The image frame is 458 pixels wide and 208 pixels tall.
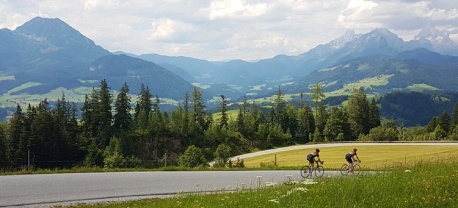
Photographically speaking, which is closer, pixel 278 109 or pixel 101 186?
pixel 101 186

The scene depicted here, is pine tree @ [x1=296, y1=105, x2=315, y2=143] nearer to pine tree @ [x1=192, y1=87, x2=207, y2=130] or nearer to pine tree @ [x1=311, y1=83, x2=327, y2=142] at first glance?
pine tree @ [x1=311, y1=83, x2=327, y2=142]

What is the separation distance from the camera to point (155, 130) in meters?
97.1

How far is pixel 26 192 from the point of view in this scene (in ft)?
55.8

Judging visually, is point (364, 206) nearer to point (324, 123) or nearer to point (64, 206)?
point (64, 206)

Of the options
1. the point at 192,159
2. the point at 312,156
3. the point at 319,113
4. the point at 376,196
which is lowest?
the point at 192,159

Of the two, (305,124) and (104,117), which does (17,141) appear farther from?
(305,124)

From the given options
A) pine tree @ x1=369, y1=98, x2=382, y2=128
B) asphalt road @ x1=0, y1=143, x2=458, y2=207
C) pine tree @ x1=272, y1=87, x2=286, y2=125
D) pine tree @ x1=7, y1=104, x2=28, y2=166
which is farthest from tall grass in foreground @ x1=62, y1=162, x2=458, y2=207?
pine tree @ x1=272, y1=87, x2=286, y2=125

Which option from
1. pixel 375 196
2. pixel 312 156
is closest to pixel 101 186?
pixel 312 156

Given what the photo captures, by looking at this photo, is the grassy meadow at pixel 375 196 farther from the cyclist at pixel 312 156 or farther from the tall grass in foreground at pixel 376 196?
the cyclist at pixel 312 156

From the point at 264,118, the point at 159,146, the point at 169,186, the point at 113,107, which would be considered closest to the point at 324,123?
the point at 264,118

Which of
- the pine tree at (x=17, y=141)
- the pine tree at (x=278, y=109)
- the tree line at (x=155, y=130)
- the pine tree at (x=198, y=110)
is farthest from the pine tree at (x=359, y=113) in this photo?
the pine tree at (x=17, y=141)

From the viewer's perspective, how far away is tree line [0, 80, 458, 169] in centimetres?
7288

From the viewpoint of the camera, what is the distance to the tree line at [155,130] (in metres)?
72.9

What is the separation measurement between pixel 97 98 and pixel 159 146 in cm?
1867
